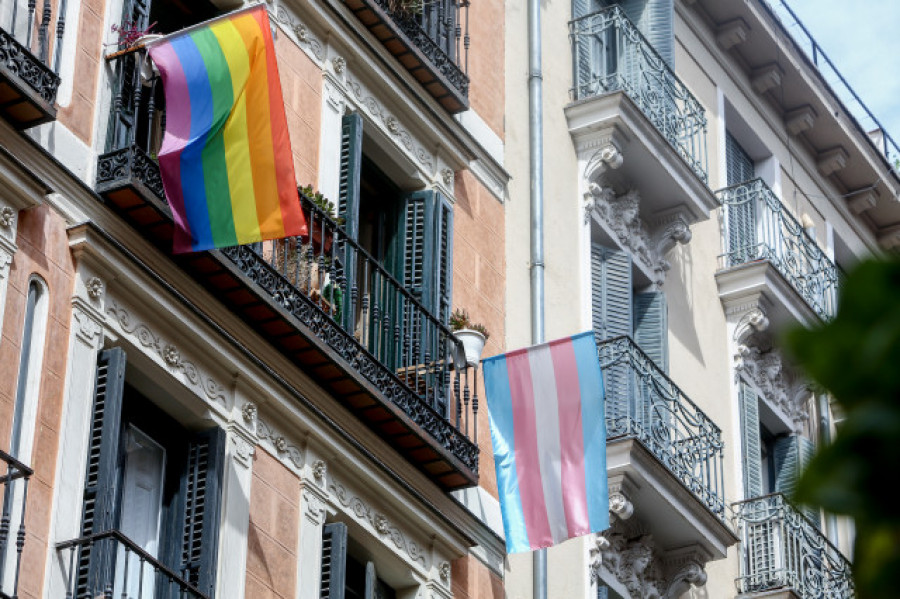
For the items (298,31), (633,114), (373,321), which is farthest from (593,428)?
(633,114)

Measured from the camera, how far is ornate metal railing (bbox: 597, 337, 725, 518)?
16031mm

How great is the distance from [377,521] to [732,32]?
11.3 m

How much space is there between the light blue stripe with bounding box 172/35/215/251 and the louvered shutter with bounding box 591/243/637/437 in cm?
635

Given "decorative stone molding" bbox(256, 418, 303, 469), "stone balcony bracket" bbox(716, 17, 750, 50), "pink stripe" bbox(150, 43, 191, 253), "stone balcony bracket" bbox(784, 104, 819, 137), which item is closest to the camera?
"pink stripe" bbox(150, 43, 191, 253)

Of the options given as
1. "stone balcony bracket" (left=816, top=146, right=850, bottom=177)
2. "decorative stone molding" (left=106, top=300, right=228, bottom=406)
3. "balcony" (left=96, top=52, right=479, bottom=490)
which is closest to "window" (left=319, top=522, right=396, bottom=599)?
"balcony" (left=96, top=52, right=479, bottom=490)

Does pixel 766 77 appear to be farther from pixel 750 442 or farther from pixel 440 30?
pixel 440 30

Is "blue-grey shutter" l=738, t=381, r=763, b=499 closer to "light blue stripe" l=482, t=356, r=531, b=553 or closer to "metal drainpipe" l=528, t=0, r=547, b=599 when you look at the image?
"metal drainpipe" l=528, t=0, r=547, b=599

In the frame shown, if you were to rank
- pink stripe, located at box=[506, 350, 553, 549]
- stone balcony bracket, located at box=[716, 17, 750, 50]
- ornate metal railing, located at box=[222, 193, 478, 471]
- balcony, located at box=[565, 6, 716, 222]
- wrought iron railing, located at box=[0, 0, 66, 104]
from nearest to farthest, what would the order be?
wrought iron railing, located at box=[0, 0, 66, 104], ornate metal railing, located at box=[222, 193, 478, 471], pink stripe, located at box=[506, 350, 553, 549], balcony, located at box=[565, 6, 716, 222], stone balcony bracket, located at box=[716, 17, 750, 50]

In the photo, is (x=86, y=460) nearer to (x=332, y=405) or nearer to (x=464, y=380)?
(x=332, y=405)

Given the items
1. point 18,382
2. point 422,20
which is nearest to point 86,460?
point 18,382

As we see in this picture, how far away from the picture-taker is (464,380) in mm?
13852

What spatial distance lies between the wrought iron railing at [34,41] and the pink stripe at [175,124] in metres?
0.62

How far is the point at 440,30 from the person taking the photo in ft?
49.3

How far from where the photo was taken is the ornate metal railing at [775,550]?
1797 centimetres
